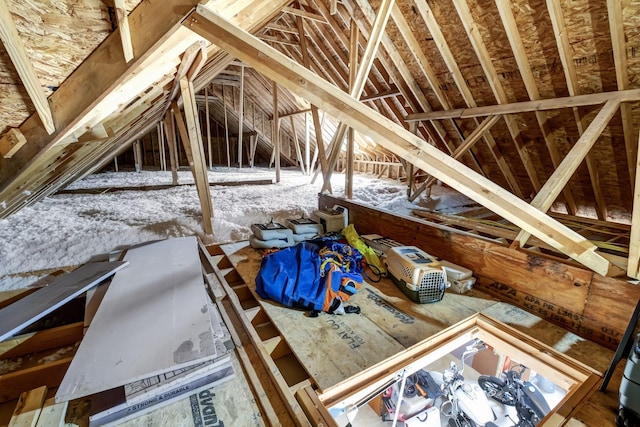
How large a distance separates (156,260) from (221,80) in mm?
8377

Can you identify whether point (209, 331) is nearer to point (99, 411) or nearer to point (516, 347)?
point (99, 411)

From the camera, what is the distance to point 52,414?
1085 mm

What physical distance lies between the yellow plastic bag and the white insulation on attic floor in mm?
1573

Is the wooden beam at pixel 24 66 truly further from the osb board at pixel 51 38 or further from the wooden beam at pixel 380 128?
the wooden beam at pixel 380 128

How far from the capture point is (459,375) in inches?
130

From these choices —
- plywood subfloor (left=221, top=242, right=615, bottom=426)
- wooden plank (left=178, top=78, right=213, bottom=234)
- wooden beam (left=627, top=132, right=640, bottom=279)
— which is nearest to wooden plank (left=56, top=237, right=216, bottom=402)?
plywood subfloor (left=221, top=242, right=615, bottom=426)

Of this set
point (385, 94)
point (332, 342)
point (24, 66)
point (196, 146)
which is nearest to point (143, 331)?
point (332, 342)

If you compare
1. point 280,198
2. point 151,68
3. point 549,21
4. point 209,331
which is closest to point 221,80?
point 280,198

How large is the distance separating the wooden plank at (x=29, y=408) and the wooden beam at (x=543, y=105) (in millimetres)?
4321

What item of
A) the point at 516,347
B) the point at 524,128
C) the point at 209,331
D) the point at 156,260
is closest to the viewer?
the point at 209,331

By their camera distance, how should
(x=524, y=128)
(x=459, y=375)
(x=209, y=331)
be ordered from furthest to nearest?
1. (x=524, y=128)
2. (x=459, y=375)
3. (x=209, y=331)

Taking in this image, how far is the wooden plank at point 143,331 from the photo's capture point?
1.11 m

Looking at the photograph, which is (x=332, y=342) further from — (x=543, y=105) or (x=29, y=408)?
(x=543, y=105)

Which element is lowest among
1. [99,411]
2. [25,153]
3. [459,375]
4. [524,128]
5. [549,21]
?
[459,375]
